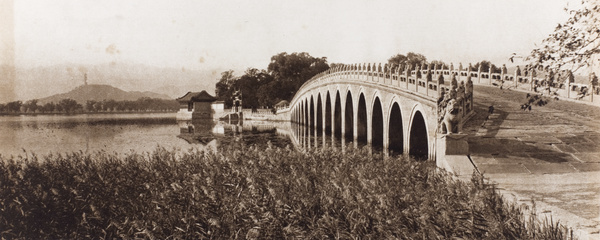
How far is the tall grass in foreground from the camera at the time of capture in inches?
247

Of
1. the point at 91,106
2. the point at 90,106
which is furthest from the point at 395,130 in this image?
the point at 91,106

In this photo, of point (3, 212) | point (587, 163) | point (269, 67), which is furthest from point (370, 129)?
point (269, 67)

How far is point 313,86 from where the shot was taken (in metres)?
44.5

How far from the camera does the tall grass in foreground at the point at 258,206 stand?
6273 millimetres

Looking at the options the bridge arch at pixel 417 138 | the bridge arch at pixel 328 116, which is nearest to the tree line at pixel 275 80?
the bridge arch at pixel 328 116

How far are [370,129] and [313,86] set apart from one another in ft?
57.3

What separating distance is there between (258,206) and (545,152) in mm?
7304

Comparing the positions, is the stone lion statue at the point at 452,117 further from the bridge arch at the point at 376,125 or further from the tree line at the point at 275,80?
the tree line at the point at 275,80

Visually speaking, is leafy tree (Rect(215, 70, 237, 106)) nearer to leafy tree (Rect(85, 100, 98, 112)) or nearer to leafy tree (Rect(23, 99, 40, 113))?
leafy tree (Rect(23, 99, 40, 113))

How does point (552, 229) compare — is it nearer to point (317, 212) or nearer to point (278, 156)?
point (317, 212)

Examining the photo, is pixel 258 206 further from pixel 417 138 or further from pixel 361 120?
pixel 361 120

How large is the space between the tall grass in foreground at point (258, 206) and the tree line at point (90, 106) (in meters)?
55.3

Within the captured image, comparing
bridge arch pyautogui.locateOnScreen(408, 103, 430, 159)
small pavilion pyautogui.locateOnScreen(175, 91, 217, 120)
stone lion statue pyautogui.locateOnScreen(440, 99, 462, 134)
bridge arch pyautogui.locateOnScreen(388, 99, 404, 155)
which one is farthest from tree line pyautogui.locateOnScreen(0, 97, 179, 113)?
stone lion statue pyautogui.locateOnScreen(440, 99, 462, 134)

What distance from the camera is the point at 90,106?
329ft
